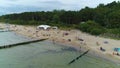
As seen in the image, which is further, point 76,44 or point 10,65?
point 76,44

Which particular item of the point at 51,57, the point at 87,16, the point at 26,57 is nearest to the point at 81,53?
the point at 51,57

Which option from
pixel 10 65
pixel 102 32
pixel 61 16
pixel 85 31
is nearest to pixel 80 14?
pixel 61 16

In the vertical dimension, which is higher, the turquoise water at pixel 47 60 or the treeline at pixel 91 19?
the treeline at pixel 91 19

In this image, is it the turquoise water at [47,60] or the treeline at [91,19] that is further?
the treeline at [91,19]

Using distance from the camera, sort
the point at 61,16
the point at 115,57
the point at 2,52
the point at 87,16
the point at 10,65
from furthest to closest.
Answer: the point at 61,16 < the point at 87,16 < the point at 2,52 < the point at 115,57 < the point at 10,65

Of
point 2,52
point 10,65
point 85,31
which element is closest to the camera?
point 10,65

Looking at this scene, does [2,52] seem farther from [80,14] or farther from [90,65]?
[80,14]

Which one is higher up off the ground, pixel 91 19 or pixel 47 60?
pixel 91 19

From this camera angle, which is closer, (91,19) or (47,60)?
(47,60)

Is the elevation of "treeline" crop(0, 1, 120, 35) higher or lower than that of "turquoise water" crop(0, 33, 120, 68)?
higher

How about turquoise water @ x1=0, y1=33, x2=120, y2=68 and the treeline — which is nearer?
turquoise water @ x1=0, y1=33, x2=120, y2=68
